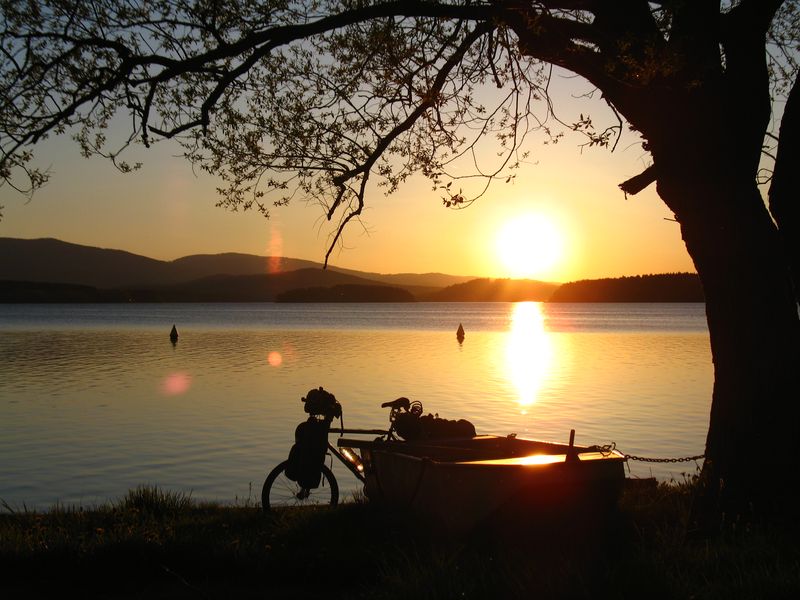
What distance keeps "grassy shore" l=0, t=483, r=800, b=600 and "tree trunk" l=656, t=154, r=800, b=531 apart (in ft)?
1.61

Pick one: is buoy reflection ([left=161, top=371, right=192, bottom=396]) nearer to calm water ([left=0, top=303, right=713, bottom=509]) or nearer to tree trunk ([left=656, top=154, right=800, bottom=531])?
calm water ([left=0, top=303, right=713, bottom=509])

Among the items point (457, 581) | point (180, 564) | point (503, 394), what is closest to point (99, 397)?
point (503, 394)

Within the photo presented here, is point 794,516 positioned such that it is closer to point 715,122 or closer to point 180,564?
point 715,122

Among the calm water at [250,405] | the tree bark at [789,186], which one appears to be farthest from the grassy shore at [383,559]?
the calm water at [250,405]

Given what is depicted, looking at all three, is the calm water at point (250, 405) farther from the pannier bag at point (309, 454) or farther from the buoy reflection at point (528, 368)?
the pannier bag at point (309, 454)

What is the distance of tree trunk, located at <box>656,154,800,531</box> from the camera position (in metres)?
9.02

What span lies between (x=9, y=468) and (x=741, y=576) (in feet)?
58.3

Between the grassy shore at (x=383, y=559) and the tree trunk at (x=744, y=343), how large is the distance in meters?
0.49

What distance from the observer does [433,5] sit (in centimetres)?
1004

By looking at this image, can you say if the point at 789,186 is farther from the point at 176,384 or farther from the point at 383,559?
the point at 176,384

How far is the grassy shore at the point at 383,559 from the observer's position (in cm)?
679

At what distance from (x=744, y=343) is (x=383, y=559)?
4.85 meters

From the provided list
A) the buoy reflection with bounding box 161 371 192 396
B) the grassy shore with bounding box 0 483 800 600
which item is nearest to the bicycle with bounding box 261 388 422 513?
the grassy shore with bounding box 0 483 800 600

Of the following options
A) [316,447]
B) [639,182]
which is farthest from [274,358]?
[639,182]
